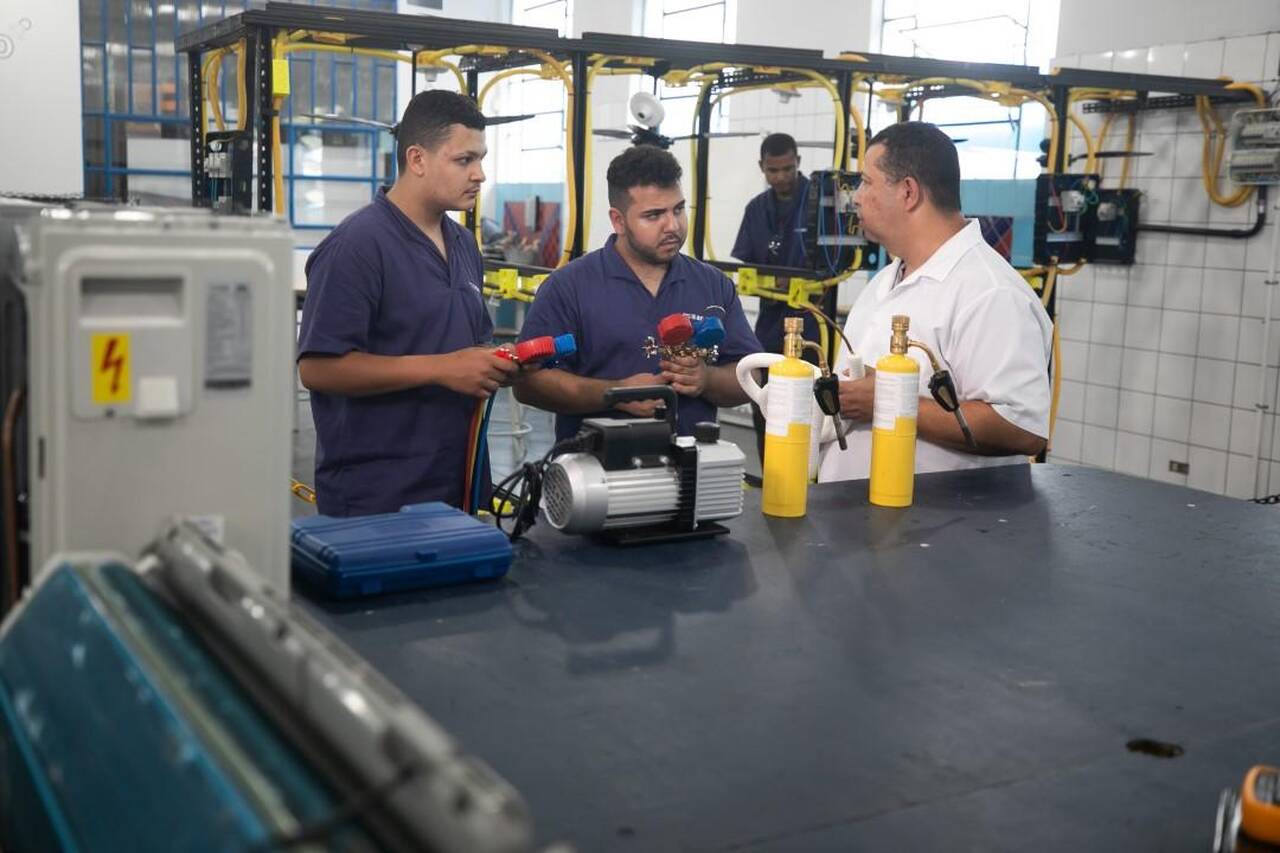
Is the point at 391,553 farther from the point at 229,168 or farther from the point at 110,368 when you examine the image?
the point at 229,168

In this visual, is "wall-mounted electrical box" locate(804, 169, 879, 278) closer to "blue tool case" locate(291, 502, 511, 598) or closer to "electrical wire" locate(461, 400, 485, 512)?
"electrical wire" locate(461, 400, 485, 512)

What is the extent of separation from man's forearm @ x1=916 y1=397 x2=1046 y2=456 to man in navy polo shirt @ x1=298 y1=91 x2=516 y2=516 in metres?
0.83

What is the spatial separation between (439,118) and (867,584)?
1.57 meters

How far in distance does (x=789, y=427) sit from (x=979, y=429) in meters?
0.56

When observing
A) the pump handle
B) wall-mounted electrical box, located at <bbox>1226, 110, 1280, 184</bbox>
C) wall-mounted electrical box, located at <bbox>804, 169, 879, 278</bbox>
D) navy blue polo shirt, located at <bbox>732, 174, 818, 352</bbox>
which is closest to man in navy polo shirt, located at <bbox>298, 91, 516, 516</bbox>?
the pump handle

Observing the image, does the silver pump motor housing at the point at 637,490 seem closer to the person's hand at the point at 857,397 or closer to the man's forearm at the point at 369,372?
the person's hand at the point at 857,397

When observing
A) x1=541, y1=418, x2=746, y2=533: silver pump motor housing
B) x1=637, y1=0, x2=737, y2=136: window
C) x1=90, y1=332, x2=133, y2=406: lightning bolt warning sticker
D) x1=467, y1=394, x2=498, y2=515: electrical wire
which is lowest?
x1=467, y1=394, x2=498, y2=515: electrical wire

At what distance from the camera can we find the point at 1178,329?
549 cm

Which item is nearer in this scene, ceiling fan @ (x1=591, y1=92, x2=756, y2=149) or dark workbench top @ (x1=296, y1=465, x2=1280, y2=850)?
dark workbench top @ (x1=296, y1=465, x2=1280, y2=850)

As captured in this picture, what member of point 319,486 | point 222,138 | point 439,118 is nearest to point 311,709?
point 319,486

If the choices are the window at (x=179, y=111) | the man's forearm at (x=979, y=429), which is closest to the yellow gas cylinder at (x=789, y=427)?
the man's forearm at (x=979, y=429)

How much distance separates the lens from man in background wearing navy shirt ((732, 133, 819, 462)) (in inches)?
231

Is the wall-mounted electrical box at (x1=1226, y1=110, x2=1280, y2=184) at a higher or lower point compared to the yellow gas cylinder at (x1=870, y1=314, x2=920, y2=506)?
higher

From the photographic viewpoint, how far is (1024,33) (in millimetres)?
6355
